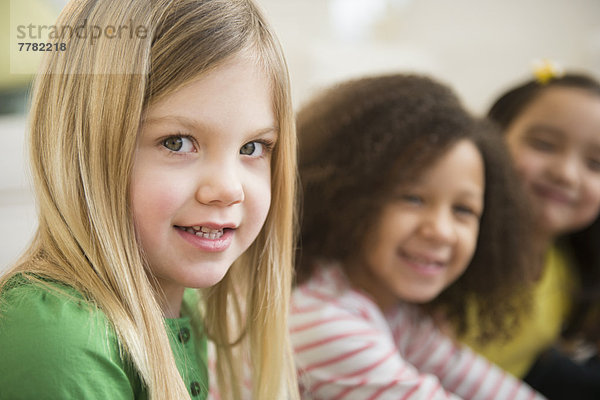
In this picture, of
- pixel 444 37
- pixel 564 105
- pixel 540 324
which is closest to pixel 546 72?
pixel 564 105

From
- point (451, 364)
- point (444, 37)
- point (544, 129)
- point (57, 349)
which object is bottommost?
point (451, 364)

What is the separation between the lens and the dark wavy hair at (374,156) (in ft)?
2.70

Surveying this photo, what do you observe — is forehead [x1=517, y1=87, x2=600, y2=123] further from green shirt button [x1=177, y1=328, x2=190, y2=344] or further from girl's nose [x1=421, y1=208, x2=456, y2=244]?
green shirt button [x1=177, y1=328, x2=190, y2=344]

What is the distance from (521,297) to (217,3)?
768mm

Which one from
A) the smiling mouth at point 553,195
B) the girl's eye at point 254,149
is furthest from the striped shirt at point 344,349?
the smiling mouth at point 553,195

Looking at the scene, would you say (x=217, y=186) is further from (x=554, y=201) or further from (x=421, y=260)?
(x=554, y=201)

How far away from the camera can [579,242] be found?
1.32 metres

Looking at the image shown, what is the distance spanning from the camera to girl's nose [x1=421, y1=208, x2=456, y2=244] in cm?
80

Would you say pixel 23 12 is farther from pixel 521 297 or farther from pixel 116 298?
pixel 521 297

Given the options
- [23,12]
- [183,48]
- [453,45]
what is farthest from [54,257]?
[453,45]

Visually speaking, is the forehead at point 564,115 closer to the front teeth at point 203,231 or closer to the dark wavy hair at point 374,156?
the dark wavy hair at point 374,156

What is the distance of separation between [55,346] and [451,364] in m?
0.67

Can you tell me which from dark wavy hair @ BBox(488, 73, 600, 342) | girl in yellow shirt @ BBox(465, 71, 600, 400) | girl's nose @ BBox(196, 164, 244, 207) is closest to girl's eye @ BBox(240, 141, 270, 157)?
girl's nose @ BBox(196, 164, 244, 207)

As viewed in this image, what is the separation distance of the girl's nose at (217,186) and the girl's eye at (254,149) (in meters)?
0.05
